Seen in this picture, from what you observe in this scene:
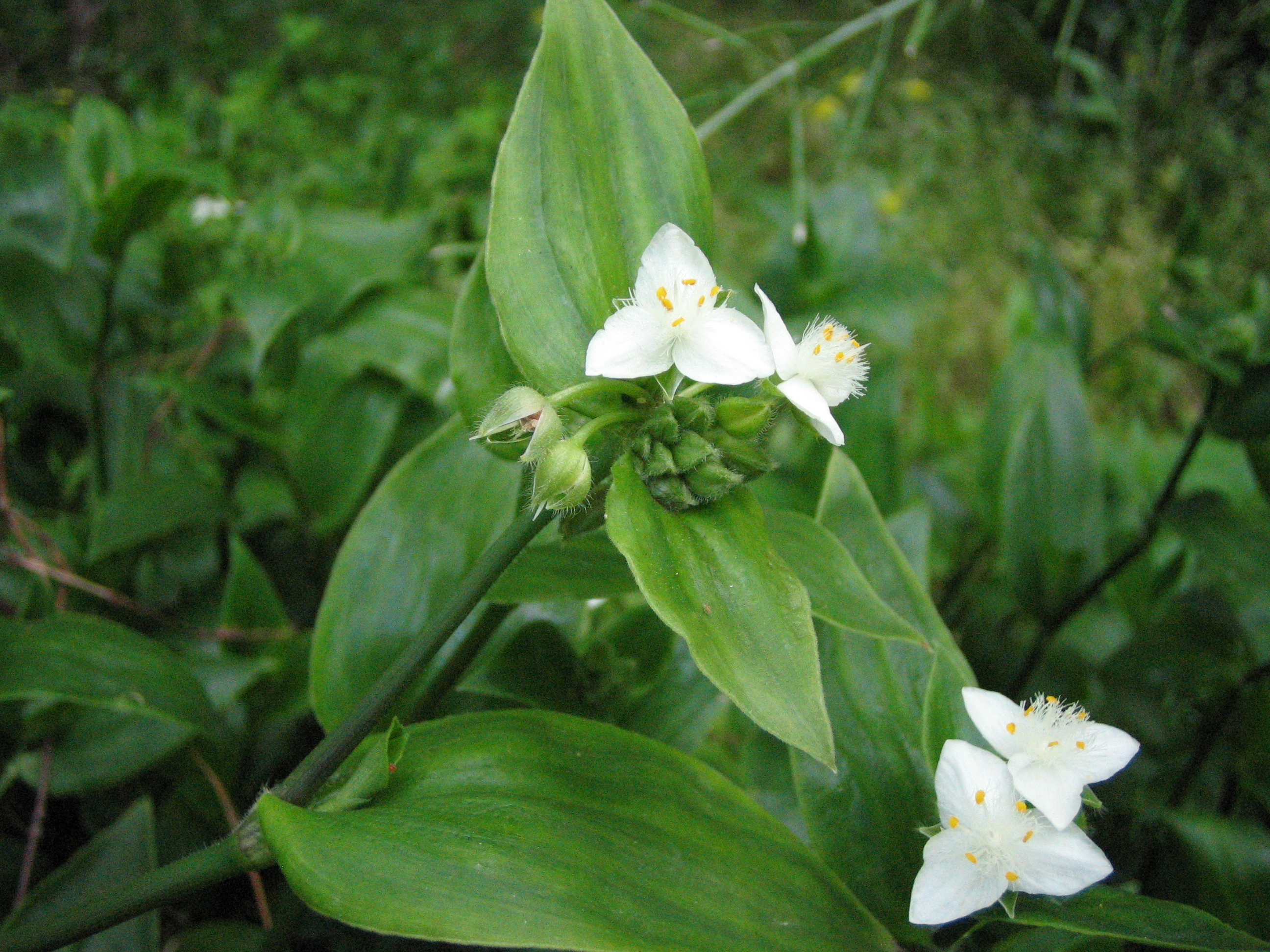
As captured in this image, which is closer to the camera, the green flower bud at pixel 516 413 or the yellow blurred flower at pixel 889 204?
the green flower bud at pixel 516 413

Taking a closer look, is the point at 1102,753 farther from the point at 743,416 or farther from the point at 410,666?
the point at 410,666

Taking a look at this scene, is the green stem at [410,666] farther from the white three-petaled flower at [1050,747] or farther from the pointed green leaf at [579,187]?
the white three-petaled flower at [1050,747]

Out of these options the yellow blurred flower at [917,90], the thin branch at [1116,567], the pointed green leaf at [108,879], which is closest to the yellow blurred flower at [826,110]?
the yellow blurred flower at [917,90]

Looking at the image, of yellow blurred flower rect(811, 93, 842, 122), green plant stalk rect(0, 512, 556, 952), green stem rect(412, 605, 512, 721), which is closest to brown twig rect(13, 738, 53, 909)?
green plant stalk rect(0, 512, 556, 952)

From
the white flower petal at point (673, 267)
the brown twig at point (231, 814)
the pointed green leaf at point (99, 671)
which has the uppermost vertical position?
the white flower petal at point (673, 267)

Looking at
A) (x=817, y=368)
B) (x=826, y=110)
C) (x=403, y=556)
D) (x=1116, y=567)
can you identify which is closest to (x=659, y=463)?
(x=817, y=368)

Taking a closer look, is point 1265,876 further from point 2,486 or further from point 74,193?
point 74,193
